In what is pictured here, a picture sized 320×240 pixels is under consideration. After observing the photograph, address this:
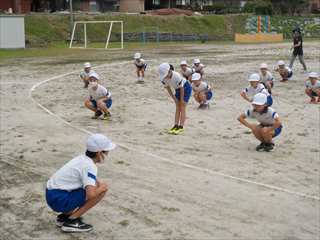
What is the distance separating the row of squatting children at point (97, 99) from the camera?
13899mm

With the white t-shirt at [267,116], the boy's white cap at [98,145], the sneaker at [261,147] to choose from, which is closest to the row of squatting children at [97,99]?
the white t-shirt at [267,116]

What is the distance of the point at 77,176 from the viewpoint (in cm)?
647

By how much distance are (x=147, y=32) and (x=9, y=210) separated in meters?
47.8

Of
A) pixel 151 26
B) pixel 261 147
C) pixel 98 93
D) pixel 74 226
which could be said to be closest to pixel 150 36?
pixel 151 26

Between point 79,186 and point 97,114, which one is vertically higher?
point 79,186

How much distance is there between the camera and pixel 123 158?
1026cm

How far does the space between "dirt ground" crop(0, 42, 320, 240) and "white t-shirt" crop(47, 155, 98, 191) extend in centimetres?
60

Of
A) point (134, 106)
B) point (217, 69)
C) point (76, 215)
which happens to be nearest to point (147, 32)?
point (217, 69)

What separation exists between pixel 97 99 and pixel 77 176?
7.68m

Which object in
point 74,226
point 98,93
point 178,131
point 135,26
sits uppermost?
point 135,26

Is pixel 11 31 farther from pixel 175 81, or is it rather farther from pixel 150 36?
pixel 175 81

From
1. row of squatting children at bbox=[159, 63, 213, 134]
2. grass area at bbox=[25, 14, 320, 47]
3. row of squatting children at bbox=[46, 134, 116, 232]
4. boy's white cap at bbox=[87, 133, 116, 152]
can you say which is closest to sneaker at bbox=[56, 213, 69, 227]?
row of squatting children at bbox=[46, 134, 116, 232]

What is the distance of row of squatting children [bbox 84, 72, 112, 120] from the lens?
13899 mm

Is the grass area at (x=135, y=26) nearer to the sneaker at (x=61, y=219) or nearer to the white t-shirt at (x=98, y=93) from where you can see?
the white t-shirt at (x=98, y=93)
